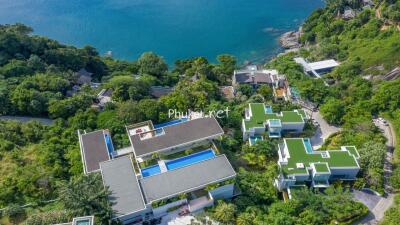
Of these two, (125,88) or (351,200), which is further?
(125,88)

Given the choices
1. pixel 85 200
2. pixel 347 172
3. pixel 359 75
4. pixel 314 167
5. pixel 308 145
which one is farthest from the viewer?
pixel 359 75

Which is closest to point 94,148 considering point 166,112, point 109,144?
point 109,144

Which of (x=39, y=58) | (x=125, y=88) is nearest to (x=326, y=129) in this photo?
(x=125, y=88)

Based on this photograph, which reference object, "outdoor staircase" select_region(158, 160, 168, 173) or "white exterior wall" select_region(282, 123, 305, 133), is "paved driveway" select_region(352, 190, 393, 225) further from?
"outdoor staircase" select_region(158, 160, 168, 173)

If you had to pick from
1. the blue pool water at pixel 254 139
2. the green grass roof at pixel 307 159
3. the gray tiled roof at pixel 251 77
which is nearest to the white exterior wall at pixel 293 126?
the blue pool water at pixel 254 139

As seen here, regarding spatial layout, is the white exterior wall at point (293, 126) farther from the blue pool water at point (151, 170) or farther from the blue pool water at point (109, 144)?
the blue pool water at point (109, 144)

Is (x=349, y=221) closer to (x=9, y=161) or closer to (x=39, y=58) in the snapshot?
(x=9, y=161)

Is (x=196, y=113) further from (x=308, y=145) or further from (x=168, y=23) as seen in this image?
(x=168, y=23)
